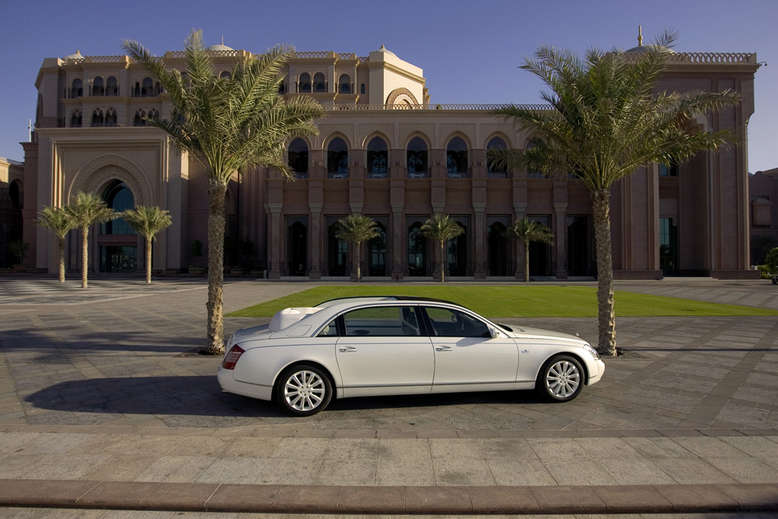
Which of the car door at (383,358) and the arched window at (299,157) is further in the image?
the arched window at (299,157)

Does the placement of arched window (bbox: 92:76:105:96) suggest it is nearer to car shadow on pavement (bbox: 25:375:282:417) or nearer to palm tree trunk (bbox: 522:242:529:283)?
palm tree trunk (bbox: 522:242:529:283)

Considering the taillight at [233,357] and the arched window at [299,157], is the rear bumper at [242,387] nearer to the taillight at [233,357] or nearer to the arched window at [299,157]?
the taillight at [233,357]

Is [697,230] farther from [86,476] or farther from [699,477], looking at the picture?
[86,476]

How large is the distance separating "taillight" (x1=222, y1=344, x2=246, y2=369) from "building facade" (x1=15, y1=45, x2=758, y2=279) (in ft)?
132

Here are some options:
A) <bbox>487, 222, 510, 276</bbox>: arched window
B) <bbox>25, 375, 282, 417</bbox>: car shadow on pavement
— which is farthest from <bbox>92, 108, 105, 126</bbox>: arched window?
<bbox>25, 375, 282, 417</bbox>: car shadow on pavement

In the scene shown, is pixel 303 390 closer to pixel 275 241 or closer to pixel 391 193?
pixel 391 193

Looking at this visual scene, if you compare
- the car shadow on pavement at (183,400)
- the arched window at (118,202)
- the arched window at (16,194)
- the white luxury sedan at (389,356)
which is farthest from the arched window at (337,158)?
the arched window at (16,194)

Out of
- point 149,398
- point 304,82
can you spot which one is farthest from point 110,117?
point 149,398

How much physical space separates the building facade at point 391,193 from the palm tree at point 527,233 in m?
3.50

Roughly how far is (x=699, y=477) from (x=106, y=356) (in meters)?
10.5

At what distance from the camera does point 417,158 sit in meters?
49.5

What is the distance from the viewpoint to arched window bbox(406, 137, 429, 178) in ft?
162

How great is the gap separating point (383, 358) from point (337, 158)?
4516 centimetres

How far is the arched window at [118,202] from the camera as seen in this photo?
180ft
